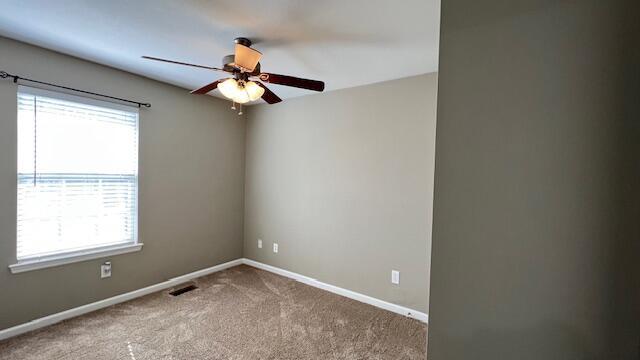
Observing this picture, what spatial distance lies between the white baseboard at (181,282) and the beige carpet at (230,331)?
68mm

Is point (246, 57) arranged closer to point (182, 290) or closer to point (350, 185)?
point (350, 185)

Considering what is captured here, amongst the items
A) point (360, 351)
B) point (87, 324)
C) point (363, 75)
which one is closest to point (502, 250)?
point (360, 351)

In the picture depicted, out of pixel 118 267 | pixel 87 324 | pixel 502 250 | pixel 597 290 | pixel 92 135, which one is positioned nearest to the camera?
pixel 597 290

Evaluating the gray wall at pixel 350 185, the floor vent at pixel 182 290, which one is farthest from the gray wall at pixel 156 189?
the gray wall at pixel 350 185

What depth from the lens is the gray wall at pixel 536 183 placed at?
64cm

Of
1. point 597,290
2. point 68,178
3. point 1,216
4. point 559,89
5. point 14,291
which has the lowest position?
point 14,291

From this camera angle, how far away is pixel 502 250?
77cm

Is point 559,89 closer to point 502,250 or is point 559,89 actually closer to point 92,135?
point 502,250

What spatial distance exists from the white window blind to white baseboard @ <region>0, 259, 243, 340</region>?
542 mm

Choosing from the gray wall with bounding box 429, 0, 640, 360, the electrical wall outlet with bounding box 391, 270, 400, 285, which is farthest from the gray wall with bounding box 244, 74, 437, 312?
the gray wall with bounding box 429, 0, 640, 360

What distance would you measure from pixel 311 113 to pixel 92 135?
89.9 inches

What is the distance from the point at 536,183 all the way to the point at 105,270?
353 centimetres

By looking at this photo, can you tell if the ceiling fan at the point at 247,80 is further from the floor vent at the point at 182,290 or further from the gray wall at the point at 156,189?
the floor vent at the point at 182,290

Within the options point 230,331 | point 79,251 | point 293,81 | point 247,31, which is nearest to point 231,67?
point 247,31
